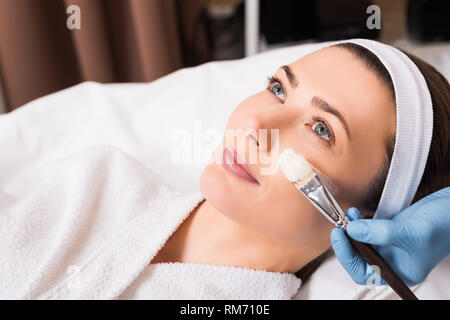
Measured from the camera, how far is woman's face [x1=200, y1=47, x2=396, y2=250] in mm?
726

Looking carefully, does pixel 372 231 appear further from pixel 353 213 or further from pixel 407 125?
pixel 407 125

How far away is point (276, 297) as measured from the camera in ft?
2.85

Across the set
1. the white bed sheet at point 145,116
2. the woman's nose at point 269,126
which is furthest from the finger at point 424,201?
the white bed sheet at point 145,116

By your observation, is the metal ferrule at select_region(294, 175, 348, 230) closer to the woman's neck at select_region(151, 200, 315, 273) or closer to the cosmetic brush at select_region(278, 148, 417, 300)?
the cosmetic brush at select_region(278, 148, 417, 300)

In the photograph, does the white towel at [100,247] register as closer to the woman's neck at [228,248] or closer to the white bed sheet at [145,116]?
the woman's neck at [228,248]

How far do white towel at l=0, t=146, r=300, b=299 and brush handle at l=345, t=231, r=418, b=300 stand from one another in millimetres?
221

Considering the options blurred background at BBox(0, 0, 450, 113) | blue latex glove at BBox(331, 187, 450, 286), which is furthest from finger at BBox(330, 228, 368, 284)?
blurred background at BBox(0, 0, 450, 113)

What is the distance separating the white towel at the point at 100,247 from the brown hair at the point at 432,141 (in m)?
0.26

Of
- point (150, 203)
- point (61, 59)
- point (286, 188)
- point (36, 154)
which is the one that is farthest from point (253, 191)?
point (61, 59)

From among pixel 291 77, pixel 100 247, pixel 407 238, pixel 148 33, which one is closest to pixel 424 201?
pixel 407 238

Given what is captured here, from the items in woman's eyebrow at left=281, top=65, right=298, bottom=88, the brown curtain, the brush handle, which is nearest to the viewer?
the brush handle

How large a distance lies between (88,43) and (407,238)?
1.18 meters

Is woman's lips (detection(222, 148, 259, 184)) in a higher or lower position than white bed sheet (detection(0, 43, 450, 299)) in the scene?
higher

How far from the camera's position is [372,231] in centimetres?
69
